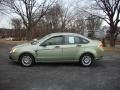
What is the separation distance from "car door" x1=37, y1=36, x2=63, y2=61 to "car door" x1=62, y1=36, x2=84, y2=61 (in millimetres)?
251

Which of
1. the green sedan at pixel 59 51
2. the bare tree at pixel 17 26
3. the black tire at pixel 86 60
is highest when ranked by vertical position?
the bare tree at pixel 17 26

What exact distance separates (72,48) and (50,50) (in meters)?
1.03

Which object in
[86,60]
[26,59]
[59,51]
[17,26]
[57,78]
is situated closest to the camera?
[57,78]

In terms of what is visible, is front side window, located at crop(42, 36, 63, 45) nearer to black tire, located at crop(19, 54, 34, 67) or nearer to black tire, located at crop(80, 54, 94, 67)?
black tire, located at crop(19, 54, 34, 67)

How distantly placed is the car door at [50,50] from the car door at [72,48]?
251 mm

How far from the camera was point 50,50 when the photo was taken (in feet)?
30.4

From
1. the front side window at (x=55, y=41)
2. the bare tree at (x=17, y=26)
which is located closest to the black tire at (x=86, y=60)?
→ the front side window at (x=55, y=41)

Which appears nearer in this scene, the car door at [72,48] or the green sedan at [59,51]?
the green sedan at [59,51]

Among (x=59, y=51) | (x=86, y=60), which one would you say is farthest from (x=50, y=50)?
(x=86, y=60)

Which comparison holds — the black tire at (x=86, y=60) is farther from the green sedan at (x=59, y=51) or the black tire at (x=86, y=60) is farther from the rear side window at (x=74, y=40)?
the rear side window at (x=74, y=40)

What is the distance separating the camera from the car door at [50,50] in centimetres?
925

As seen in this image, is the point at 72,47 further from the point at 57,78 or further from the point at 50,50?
the point at 57,78

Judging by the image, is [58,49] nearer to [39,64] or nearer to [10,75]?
[39,64]

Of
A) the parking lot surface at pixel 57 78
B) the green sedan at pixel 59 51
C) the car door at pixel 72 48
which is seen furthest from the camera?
the car door at pixel 72 48
